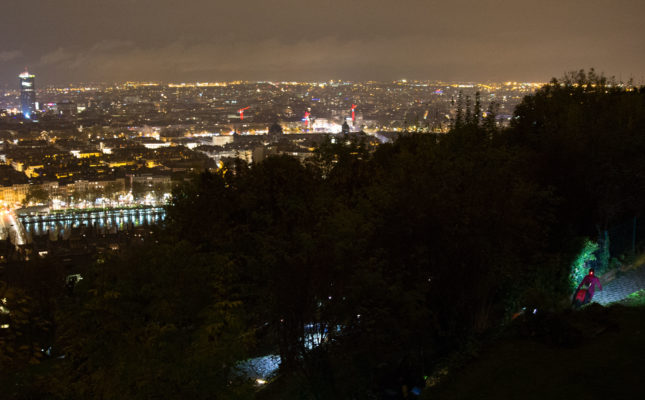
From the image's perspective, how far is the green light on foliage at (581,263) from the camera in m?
5.82

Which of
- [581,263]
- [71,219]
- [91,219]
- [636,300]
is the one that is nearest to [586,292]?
[636,300]

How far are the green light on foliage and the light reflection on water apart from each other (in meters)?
24.4

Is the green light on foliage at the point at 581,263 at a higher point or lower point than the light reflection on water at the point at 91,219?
higher

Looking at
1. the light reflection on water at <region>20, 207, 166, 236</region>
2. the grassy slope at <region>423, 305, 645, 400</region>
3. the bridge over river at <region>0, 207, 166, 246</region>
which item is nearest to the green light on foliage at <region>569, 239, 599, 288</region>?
the grassy slope at <region>423, 305, 645, 400</region>

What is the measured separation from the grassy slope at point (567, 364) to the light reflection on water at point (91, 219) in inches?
1002

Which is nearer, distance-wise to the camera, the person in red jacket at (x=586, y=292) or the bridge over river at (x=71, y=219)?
the person in red jacket at (x=586, y=292)

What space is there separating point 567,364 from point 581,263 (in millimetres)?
2390

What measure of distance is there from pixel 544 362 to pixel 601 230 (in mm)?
3889

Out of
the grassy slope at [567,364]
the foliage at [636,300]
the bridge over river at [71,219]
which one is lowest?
the bridge over river at [71,219]

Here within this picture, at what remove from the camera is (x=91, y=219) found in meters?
29.6

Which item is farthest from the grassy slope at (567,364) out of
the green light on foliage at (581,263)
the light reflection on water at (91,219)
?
the light reflection on water at (91,219)

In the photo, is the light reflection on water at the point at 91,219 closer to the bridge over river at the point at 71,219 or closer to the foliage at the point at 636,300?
the bridge over river at the point at 71,219

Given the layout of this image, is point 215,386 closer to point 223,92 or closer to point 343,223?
point 343,223

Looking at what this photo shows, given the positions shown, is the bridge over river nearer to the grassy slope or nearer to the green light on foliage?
the green light on foliage
